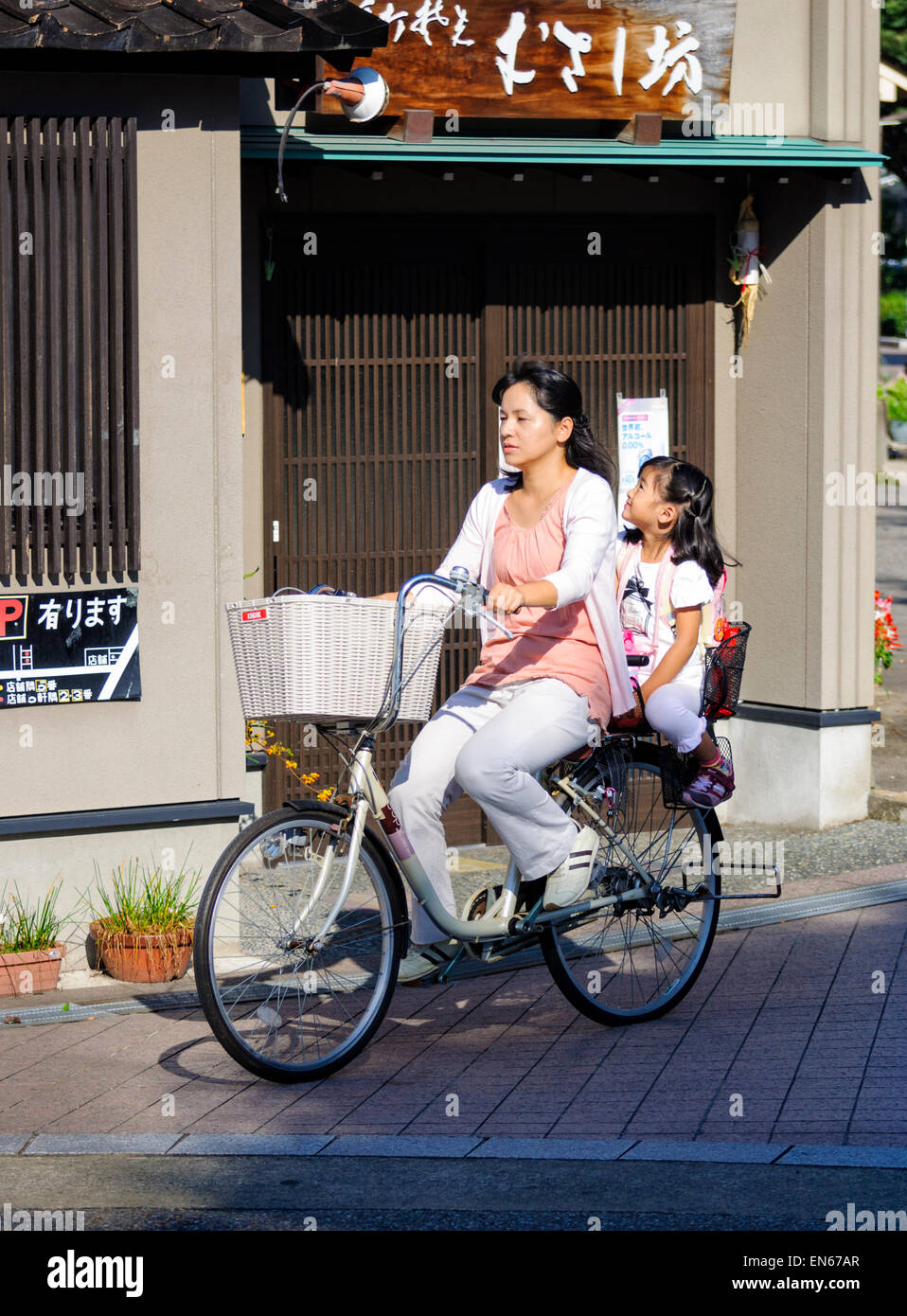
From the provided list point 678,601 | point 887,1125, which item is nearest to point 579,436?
point 678,601

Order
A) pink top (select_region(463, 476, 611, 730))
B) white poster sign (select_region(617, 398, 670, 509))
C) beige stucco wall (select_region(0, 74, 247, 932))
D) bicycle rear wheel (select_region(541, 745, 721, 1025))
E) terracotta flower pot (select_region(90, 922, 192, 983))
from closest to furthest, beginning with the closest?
pink top (select_region(463, 476, 611, 730)) → bicycle rear wheel (select_region(541, 745, 721, 1025)) → terracotta flower pot (select_region(90, 922, 192, 983)) → beige stucco wall (select_region(0, 74, 247, 932)) → white poster sign (select_region(617, 398, 670, 509))

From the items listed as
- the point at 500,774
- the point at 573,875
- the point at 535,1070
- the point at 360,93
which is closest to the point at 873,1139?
the point at 535,1070

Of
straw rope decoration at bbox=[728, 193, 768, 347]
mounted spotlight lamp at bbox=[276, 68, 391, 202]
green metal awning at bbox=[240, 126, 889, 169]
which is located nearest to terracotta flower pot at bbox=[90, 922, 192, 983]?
mounted spotlight lamp at bbox=[276, 68, 391, 202]

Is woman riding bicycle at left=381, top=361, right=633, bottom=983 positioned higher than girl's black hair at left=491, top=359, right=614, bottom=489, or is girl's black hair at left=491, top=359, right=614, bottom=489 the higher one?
girl's black hair at left=491, top=359, right=614, bottom=489

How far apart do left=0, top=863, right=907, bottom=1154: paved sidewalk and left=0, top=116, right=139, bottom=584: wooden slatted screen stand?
1.81 metres

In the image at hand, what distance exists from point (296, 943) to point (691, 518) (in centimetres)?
225

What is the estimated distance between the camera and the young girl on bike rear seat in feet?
21.1

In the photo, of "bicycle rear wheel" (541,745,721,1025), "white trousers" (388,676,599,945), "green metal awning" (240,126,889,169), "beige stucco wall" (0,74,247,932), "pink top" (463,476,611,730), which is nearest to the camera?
"white trousers" (388,676,599,945)

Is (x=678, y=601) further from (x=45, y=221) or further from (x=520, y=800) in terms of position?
(x=45, y=221)

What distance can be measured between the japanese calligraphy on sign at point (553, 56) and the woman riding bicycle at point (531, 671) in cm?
306

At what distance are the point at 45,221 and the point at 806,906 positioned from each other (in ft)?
14.3

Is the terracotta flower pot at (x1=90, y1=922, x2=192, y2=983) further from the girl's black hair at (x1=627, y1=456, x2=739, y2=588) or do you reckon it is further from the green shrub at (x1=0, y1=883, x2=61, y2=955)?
the girl's black hair at (x1=627, y1=456, x2=739, y2=588)

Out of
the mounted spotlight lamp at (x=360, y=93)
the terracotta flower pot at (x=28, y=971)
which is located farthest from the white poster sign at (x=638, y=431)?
the terracotta flower pot at (x=28, y=971)

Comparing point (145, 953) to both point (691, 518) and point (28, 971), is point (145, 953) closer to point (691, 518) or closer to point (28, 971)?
point (28, 971)
